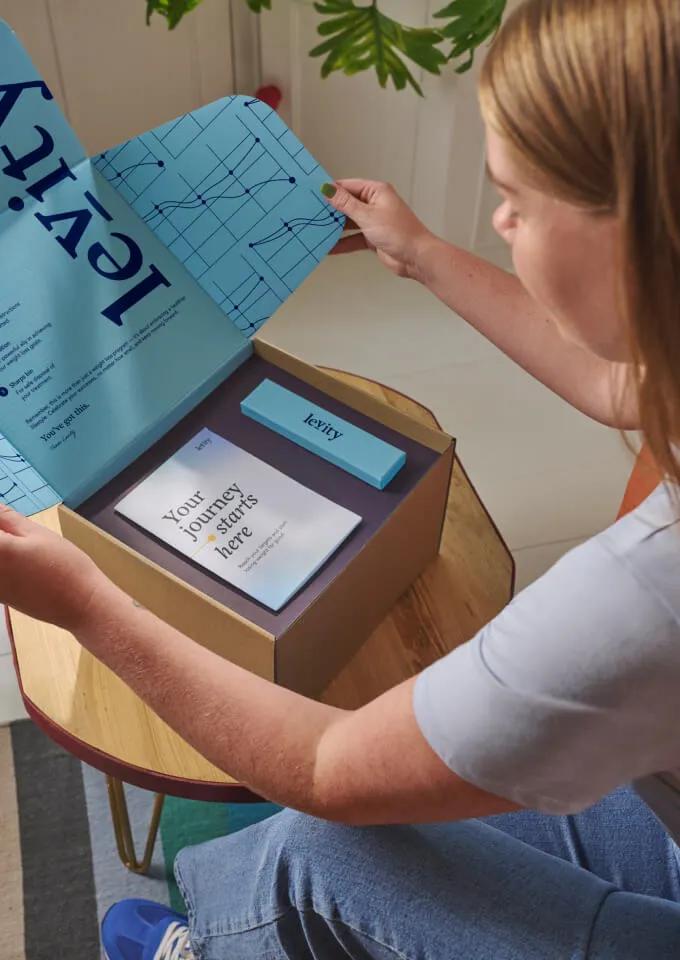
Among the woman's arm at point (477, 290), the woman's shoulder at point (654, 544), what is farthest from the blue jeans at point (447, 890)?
the woman's arm at point (477, 290)

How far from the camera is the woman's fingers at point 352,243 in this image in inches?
42.1

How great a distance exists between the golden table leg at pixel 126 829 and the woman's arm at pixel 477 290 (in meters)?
0.65

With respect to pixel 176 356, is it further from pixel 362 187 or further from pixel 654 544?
pixel 654 544

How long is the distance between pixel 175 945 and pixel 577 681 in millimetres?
608

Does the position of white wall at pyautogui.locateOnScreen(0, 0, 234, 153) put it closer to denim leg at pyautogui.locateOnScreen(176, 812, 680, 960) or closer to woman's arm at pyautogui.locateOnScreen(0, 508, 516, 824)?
woman's arm at pyautogui.locateOnScreen(0, 508, 516, 824)

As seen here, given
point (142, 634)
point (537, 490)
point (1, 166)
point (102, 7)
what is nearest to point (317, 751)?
point (142, 634)

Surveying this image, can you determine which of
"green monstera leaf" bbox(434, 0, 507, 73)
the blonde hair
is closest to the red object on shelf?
"green monstera leaf" bbox(434, 0, 507, 73)

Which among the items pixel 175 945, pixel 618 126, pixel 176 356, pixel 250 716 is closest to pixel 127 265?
pixel 176 356

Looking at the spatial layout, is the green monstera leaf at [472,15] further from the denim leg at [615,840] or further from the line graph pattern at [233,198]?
the denim leg at [615,840]

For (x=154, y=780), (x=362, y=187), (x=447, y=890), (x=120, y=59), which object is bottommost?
(x=447, y=890)

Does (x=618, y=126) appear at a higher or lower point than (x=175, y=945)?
higher

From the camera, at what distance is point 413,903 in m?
0.78

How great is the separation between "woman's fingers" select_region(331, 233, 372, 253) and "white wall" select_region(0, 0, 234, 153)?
3.11 ft

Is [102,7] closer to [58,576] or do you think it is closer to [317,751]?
[58,576]
